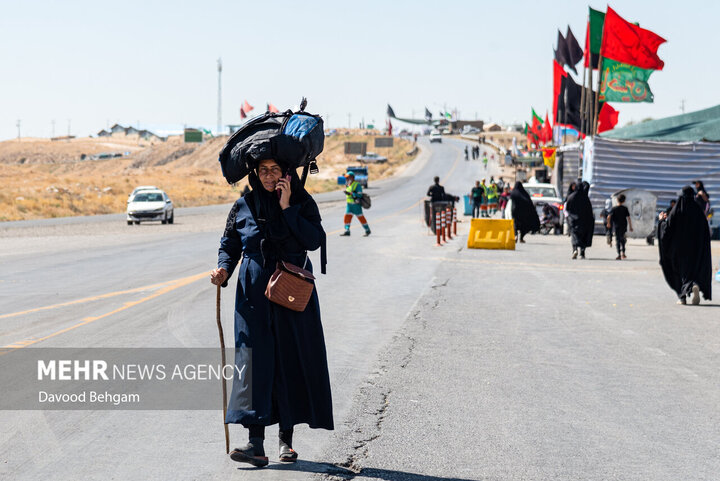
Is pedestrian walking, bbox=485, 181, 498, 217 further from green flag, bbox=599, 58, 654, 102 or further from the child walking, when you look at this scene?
the child walking

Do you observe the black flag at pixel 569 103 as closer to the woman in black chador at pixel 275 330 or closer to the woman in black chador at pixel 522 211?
the woman in black chador at pixel 522 211

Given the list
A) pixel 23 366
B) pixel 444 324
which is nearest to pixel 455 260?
pixel 444 324

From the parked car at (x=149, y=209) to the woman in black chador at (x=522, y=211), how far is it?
56.5ft

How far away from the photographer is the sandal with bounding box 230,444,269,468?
5492 millimetres

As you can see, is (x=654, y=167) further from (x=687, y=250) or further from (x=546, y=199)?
(x=687, y=250)

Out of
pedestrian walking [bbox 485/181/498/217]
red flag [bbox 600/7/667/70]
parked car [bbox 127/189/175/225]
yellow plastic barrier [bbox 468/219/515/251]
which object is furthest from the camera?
pedestrian walking [bbox 485/181/498/217]

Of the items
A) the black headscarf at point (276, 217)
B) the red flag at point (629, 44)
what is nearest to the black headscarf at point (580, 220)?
the red flag at point (629, 44)

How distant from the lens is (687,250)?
46.1 feet

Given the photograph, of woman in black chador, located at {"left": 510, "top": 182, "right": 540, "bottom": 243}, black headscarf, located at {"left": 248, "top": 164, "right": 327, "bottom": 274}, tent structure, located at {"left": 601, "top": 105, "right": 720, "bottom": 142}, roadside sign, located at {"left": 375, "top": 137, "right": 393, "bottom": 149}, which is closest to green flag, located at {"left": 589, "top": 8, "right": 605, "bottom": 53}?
tent structure, located at {"left": 601, "top": 105, "right": 720, "bottom": 142}

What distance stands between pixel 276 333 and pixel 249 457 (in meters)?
0.69

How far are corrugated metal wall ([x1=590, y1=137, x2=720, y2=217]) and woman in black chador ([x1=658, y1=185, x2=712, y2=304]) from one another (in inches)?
638

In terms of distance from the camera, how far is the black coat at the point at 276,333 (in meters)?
5.52

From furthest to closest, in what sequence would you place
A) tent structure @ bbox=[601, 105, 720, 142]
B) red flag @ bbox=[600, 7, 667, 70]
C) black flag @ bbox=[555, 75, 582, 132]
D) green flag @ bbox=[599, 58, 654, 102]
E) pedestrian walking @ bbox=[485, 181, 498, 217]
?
pedestrian walking @ bbox=[485, 181, 498, 217]
black flag @ bbox=[555, 75, 582, 132]
green flag @ bbox=[599, 58, 654, 102]
red flag @ bbox=[600, 7, 667, 70]
tent structure @ bbox=[601, 105, 720, 142]

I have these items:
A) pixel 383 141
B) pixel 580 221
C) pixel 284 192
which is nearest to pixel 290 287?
pixel 284 192
